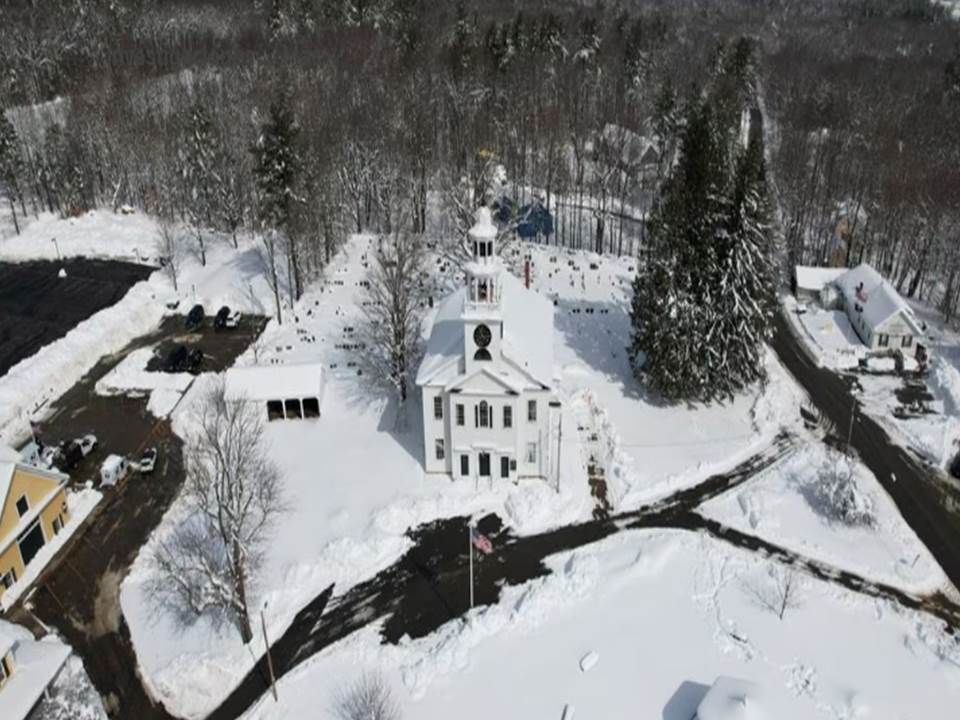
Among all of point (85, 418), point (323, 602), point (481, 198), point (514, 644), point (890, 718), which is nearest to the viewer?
point (890, 718)

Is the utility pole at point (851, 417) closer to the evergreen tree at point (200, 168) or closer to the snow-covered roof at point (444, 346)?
the snow-covered roof at point (444, 346)

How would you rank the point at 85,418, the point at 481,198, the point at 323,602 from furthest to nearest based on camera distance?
the point at 481,198
the point at 85,418
the point at 323,602

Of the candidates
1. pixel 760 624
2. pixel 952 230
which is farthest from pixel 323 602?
pixel 952 230

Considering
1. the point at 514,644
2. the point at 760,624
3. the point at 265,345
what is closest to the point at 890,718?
the point at 760,624

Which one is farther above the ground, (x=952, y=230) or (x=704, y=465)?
(x=952, y=230)

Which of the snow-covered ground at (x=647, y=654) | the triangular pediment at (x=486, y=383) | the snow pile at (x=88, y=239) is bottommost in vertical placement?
the snow-covered ground at (x=647, y=654)

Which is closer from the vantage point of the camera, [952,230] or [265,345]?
[265,345]

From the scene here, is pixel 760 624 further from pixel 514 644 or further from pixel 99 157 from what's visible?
pixel 99 157

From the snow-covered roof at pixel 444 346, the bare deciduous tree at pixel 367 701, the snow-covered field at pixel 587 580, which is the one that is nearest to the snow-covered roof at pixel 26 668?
the snow-covered field at pixel 587 580
